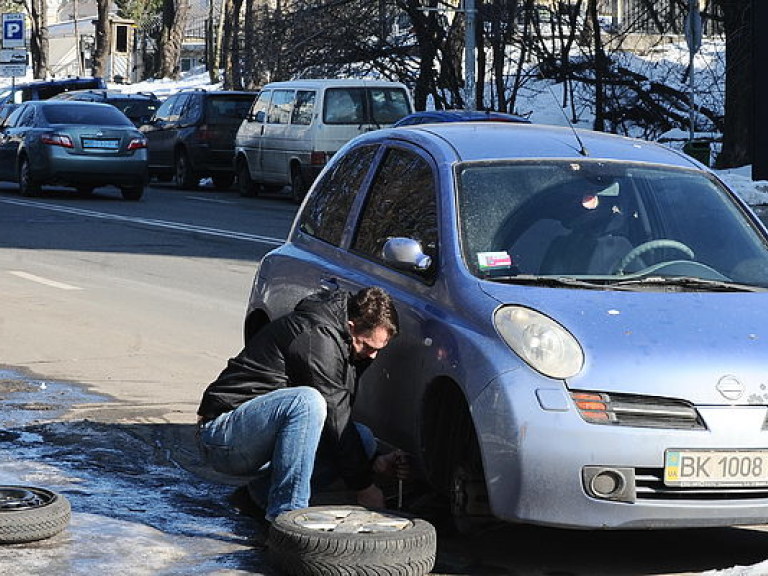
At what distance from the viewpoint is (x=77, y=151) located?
2552 cm

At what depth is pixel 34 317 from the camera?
12117 millimetres

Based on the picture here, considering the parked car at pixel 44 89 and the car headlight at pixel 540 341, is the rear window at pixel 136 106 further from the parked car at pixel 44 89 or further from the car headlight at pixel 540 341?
the car headlight at pixel 540 341

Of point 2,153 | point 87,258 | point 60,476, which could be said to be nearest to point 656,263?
point 60,476

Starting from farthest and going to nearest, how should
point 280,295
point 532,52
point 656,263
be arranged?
point 532,52 < point 280,295 < point 656,263

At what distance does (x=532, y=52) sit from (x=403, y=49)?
106 inches

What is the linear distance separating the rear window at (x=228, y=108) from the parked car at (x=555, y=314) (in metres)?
22.3

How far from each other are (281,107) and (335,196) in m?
19.5

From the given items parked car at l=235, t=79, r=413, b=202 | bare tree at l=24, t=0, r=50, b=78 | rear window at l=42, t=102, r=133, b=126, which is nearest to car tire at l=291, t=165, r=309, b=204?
parked car at l=235, t=79, r=413, b=202

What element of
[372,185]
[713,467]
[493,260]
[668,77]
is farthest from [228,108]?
[713,467]

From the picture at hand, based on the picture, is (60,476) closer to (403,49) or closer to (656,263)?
(656,263)

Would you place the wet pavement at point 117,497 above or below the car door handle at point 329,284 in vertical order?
below

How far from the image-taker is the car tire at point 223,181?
99.5 ft

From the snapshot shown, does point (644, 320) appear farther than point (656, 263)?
No

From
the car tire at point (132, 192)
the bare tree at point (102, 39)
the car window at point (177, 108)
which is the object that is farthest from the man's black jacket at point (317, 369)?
the bare tree at point (102, 39)
